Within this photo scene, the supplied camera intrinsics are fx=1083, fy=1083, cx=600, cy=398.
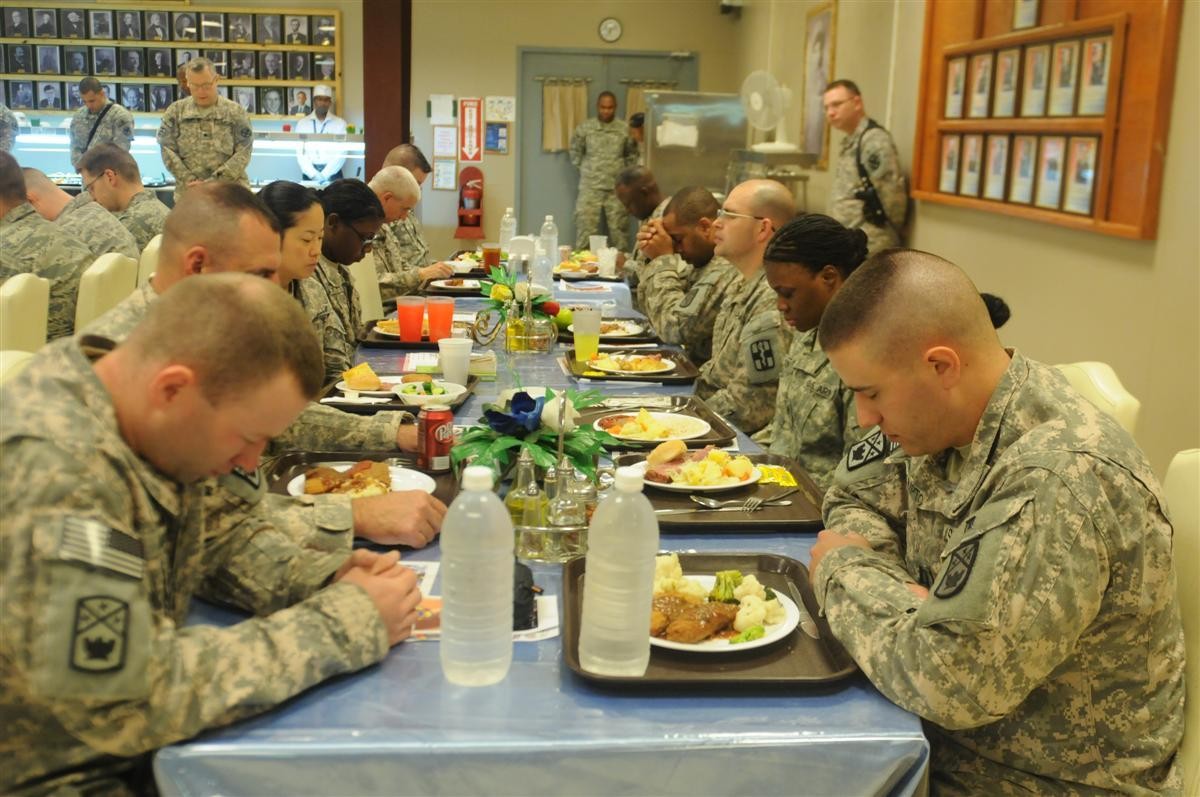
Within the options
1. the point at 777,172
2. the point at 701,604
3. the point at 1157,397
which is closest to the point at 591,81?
the point at 777,172

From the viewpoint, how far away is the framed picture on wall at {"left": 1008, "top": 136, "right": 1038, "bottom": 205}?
14.9 ft

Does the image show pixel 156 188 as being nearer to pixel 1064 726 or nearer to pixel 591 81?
pixel 591 81

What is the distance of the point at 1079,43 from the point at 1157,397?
146 cm

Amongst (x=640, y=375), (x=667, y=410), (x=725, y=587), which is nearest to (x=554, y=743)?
(x=725, y=587)

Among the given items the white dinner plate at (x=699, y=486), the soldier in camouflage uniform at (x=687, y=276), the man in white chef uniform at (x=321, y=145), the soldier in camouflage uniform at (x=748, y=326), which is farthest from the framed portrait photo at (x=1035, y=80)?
the man in white chef uniform at (x=321, y=145)

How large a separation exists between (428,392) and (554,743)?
1.66 metres

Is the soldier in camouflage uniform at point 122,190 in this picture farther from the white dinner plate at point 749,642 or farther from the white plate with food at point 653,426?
the white dinner plate at point 749,642

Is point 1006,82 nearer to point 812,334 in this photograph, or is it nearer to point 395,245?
point 812,334

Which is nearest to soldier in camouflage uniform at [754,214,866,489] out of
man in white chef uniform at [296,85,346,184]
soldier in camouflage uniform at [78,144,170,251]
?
soldier in camouflage uniform at [78,144,170,251]

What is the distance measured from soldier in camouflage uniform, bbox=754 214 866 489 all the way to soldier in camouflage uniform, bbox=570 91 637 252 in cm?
723

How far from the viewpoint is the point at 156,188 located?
9.09 m

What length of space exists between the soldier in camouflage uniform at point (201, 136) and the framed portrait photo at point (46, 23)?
2.78 m

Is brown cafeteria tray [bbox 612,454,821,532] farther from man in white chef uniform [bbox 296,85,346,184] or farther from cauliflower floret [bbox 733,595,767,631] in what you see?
man in white chef uniform [bbox 296,85,346,184]

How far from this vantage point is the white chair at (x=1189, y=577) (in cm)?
143
